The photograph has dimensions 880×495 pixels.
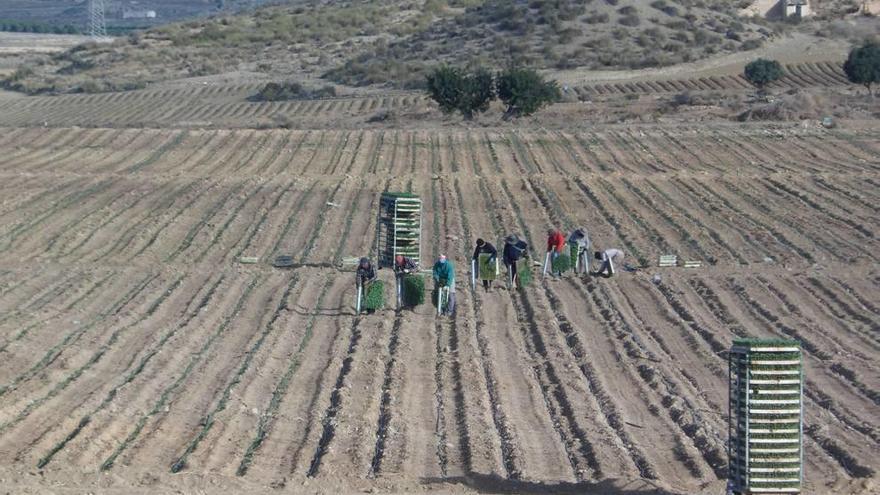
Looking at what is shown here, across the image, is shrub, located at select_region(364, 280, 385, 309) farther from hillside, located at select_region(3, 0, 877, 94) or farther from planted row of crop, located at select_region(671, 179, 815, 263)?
hillside, located at select_region(3, 0, 877, 94)

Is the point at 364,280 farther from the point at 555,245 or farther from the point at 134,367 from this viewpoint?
the point at 134,367

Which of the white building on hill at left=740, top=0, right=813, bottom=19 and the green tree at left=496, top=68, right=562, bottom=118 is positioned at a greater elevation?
the white building on hill at left=740, top=0, right=813, bottom=19

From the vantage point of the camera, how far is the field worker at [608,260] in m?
23.4

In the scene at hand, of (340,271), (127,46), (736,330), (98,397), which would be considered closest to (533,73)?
(340,271)

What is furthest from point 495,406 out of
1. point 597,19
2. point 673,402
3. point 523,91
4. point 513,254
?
point 597,19

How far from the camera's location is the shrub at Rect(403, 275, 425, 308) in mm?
21188

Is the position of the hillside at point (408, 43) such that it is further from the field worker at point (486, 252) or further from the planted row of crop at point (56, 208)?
the field worker at point (486, 252)

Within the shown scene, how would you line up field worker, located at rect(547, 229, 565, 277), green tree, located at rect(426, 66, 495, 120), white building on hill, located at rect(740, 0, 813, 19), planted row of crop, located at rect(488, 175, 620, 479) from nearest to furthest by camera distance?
planted row of crop, located at rect(488, 175, 620, 479) → field worker, located at rect(547, 229, 565, 277) → green tree, located at rect(426, 66, 495, 120) → white building on hill, located at rect(740, 0, 813, 19)

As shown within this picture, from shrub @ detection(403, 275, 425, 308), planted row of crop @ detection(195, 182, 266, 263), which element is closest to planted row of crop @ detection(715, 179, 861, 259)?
shrub @ detection(403, 275, 425, 308)

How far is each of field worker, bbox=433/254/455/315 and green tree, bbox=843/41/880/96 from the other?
37.8m

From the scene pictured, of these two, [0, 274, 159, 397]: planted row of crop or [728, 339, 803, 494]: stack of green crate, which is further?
[0, 274, 159, 397]: planted row of crop

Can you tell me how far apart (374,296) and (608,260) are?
4564 millimetres

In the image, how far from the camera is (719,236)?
27297 millimetres

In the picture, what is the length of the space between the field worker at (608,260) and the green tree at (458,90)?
27771mm
